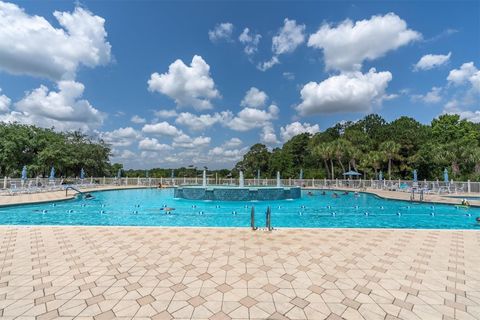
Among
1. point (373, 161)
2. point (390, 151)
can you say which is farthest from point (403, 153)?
point (373, 161)

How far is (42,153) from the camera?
2945cm

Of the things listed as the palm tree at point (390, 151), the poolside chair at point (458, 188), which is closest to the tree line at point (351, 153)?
the palm tree at point (390, 151)

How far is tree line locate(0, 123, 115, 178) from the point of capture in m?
28.2

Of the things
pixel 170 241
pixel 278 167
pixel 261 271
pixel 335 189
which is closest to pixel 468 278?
pixel 261 271

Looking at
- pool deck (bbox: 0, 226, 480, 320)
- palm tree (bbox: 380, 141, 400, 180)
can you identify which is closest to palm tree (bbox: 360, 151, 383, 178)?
palm tree (bbox: 380, 141, 400, 180)

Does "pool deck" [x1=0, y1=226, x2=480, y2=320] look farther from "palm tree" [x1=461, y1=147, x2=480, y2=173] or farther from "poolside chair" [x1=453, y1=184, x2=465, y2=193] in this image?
"palm tree" [x1=461, y1=147, x2=480, y2=173]

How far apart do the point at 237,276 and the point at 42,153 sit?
35.3m

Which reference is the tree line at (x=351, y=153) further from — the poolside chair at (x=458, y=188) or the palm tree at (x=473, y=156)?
the poolside chair at (x=458, y=188)

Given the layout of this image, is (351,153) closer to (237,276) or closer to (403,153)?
(403,153)

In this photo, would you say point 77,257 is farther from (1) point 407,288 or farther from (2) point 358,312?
(1) point 407,288

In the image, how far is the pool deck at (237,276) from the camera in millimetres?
3215

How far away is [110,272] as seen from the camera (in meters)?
4.35

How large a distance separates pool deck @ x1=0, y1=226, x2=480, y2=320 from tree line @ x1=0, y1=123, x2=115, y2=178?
2920 cm

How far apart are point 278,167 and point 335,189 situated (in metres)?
16.1
